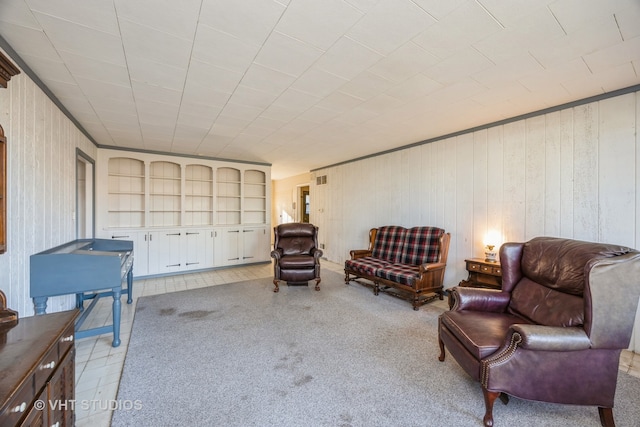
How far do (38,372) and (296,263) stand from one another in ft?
10.4

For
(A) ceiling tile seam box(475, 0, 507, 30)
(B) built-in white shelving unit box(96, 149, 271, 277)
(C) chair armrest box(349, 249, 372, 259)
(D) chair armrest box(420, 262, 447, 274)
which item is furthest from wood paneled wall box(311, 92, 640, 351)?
(B) built-in white shelving unit box(96, 149, 271, 277)

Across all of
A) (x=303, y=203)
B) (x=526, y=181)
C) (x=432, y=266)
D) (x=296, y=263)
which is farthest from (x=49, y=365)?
(x=303, y=203)

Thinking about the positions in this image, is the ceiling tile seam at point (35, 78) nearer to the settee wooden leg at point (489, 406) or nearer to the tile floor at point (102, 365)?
the tile floor at point (102, 365)

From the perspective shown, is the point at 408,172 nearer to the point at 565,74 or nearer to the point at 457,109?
the point at 457,109

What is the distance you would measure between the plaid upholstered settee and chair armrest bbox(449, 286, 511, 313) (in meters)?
1.18

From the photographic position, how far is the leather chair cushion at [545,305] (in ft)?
5.49

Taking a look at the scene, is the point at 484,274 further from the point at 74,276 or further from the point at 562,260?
the point at 74,276

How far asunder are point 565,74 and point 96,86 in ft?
13.6

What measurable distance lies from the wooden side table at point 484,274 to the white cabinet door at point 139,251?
5328 mm

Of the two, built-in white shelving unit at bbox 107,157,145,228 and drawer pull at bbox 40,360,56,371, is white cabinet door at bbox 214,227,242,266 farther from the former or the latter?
drawer pull at bbox 40,360,56,371

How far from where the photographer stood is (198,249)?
5.41 meters

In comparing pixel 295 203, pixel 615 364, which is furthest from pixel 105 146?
pixel 615 364

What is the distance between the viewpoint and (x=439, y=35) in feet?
5.59

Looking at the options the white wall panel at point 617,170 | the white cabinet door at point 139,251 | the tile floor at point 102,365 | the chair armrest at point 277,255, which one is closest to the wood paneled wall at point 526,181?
the white wall panel at point 617,170
